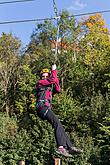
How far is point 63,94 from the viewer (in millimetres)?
25016

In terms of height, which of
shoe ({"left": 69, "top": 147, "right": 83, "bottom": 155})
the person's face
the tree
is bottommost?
shoe ({"left": 69, "top": 147, "right": 83, "bottom": 155})

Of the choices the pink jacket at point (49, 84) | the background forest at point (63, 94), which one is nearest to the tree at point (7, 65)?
the background forest at point (63, 94)

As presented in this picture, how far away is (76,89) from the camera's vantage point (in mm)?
26703

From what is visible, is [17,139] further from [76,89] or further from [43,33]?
[43,33]

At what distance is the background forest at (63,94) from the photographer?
2108 cm

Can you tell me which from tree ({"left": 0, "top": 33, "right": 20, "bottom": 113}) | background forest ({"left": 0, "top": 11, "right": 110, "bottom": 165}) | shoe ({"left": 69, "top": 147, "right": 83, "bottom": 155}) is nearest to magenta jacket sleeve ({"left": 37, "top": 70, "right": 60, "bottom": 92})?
shoe ({"left": 69, "top": 147, "right": 83, "bottom": 155})

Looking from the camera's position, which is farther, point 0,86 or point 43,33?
point 43,33

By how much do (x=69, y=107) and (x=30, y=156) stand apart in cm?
438

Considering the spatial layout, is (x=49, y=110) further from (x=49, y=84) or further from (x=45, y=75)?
(x=45, y=75)

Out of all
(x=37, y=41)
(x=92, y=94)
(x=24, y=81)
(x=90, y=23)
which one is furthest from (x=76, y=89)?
(x=90, y=23)

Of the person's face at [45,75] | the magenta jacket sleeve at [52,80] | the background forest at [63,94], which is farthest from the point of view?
the background forest at [63,94]

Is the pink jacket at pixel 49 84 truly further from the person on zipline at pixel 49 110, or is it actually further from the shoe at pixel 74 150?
the shoe at pixel 74 150

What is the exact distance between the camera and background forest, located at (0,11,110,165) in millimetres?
21078

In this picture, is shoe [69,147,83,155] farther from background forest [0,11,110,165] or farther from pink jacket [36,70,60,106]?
background forest [0,11,110,165]
